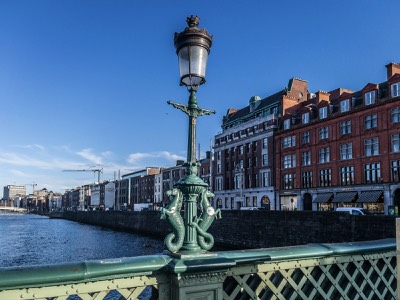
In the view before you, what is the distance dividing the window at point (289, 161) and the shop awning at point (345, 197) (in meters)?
9.92

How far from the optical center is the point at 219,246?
4244 centimetres

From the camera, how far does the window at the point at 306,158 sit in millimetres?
53281

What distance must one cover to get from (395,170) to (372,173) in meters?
3.22

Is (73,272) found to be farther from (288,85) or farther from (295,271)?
(288,85)

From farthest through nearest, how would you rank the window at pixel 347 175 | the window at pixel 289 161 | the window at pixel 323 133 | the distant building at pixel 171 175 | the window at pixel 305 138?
the distant building at pixel 171 175
the window at pixel 289 161
the window at pixel 305 138
the window at pixel 323 133
the window at pixel 347 175

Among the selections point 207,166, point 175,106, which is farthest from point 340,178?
point 175,106

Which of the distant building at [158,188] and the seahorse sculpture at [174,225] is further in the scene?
the distant building at [158,188]

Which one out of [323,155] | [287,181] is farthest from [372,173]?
[287,181]

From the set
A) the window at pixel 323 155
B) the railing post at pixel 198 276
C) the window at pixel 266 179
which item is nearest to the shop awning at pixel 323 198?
the window at pixel 323 155

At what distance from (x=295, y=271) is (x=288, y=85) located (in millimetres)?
63011

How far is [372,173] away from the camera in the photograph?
43500 millimetres

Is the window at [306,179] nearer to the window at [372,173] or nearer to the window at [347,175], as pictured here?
the window at [347,175]

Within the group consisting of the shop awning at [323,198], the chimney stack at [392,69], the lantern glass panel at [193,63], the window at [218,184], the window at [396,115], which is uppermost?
the chimney stack at [392,69]

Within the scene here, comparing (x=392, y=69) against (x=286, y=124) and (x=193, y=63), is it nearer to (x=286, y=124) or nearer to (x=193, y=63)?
(x=286, y=124)
